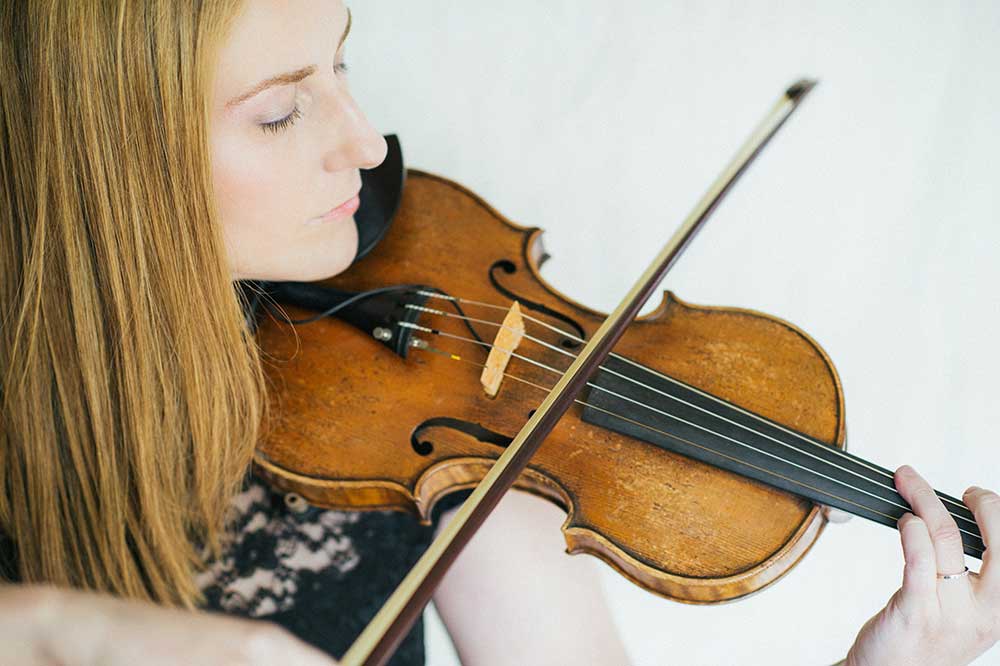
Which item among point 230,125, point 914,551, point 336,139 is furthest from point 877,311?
point 230,125

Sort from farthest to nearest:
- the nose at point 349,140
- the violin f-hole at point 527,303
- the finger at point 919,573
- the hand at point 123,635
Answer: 1. the violin f-hole at point 527,303
2. the nose at point 349,140
3. the finger at point 919,573
4. the hand at point 123,635

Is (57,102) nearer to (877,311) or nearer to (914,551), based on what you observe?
(914,551)

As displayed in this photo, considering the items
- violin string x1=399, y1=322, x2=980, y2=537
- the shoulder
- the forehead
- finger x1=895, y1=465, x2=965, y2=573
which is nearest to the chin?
violin string x1=399, y1=322, x2=980, y2=537

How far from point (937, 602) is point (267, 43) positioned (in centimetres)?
73

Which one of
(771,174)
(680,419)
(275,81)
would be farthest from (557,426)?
(771,174)

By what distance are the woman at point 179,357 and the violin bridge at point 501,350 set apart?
0.15m

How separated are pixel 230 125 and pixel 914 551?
69cm

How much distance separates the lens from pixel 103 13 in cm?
65

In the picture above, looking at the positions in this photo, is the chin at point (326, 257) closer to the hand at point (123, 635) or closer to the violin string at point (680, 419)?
the violin string at point (680, 419)

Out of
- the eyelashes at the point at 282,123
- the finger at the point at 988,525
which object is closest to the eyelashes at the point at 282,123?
the eyelashes at the point at 282,123

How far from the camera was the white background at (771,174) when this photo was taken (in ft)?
3.12

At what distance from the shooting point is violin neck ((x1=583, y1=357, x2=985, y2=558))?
27.8 inches

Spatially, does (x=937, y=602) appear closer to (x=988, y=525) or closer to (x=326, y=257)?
(x=988, y=525)

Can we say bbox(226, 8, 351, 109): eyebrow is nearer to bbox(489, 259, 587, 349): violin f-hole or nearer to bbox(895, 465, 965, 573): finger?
bbox(489, 259, 587, 349): violin f-hole
